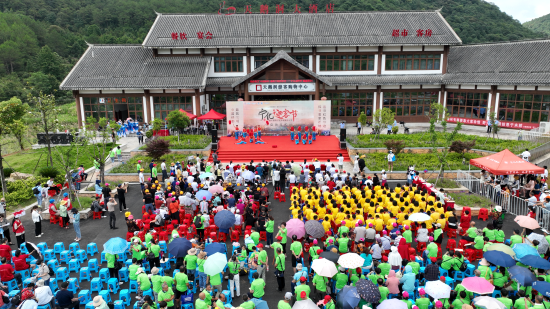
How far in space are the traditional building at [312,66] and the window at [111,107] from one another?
3.3 inches

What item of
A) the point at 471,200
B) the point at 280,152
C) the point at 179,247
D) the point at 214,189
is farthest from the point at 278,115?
the point at 179,247

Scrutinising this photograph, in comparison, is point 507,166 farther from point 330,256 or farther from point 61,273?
point 61,273

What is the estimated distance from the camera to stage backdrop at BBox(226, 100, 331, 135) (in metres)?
27.4

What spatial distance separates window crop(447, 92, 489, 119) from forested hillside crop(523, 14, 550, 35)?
7461 cm

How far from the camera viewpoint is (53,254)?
11.9 meters

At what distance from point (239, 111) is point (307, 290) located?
20505 millimetres

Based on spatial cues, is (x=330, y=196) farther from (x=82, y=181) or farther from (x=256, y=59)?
(x=256, y=59)

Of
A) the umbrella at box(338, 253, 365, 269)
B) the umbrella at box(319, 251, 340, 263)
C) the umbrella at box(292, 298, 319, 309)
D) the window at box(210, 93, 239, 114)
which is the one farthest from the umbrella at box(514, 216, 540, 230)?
the window at box(210, 93, 239, 114)

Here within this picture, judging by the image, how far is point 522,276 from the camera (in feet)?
28.2

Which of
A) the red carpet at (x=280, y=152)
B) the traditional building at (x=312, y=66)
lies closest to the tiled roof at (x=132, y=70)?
the traditional building at (x=312, y=66)

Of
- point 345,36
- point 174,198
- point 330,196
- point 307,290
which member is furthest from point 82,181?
point 345,36

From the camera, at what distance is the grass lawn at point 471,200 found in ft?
51.8

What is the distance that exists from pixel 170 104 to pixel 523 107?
28.0 m

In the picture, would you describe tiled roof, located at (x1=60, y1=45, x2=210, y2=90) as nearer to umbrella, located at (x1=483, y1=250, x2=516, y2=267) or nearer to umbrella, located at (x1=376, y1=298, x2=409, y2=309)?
umbrella, located at (x1=483, y1=250, x2=516, y2=267)
